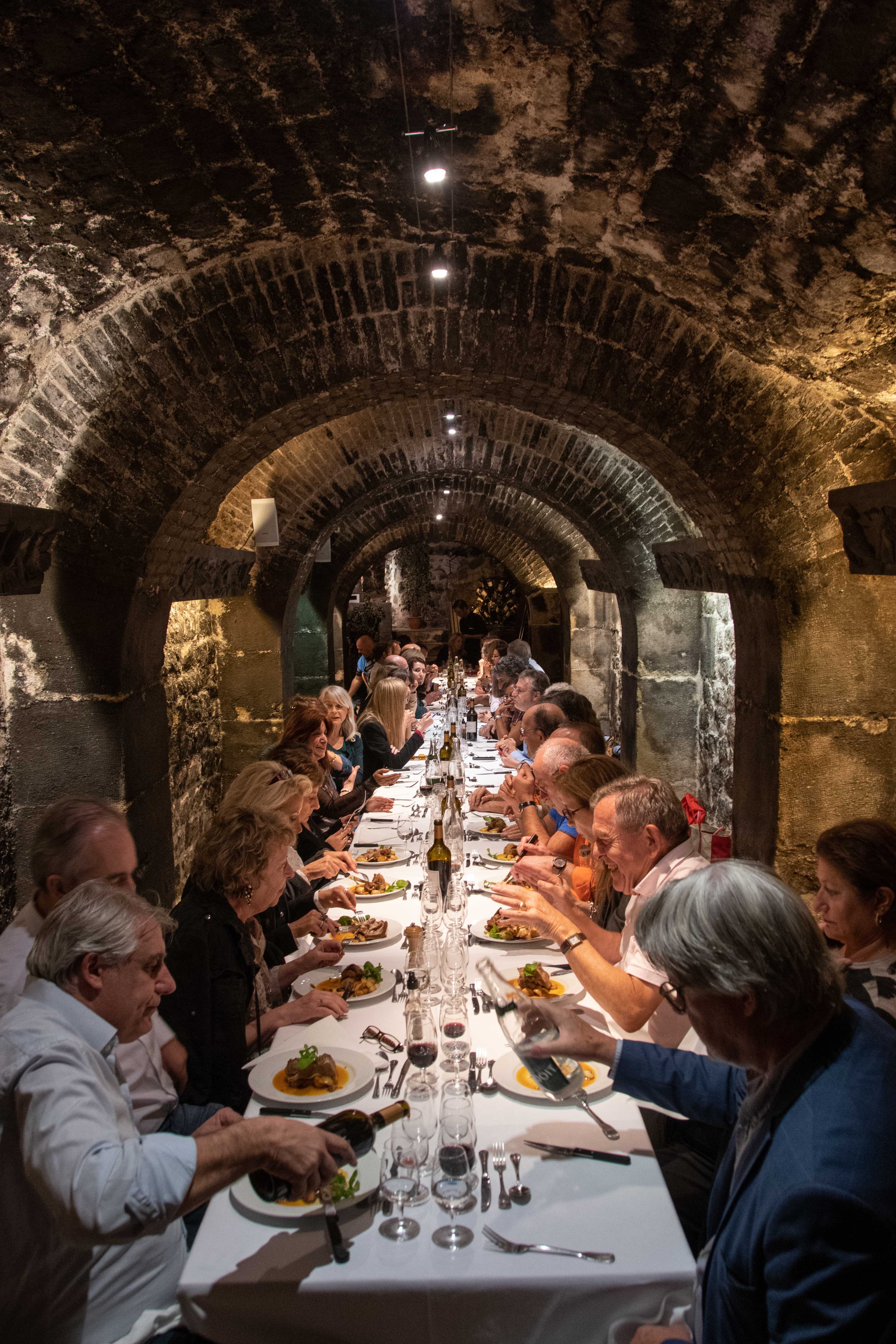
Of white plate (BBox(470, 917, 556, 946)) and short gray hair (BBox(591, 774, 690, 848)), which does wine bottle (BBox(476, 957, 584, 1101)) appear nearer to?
short gray hair (BBox(591, 774, 690, 848))

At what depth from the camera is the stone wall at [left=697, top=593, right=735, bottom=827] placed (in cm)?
730

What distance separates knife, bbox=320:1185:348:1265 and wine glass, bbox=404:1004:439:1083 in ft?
1.29

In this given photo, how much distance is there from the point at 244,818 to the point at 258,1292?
59.9 inches

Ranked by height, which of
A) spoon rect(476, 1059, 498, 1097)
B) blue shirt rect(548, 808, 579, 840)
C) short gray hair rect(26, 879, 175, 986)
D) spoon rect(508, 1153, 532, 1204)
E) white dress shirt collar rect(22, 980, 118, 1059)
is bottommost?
spoon rect(508, 1153, 532, 1204)

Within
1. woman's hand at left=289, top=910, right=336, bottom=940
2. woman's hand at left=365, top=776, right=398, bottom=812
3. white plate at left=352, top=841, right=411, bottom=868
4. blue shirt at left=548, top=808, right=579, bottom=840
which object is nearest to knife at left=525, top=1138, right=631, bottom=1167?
woman's hand at left=289, top=910, right=336, bottom=940

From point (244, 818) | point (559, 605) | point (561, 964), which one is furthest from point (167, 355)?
point (559, 605)

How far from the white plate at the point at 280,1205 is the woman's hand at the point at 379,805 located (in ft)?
12.5

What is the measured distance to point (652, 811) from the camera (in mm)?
3066

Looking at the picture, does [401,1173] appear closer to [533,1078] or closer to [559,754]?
[533,1078]

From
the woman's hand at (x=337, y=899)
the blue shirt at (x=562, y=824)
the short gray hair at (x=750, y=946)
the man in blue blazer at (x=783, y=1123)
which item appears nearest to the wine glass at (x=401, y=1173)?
the man in blue blazer at (x=783, y=1123)

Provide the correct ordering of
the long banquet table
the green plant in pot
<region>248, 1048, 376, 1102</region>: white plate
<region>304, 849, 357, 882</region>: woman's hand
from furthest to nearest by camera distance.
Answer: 1. the green plant in pot
2. <region>304, 849, 357, 882</region>: woman's hand
3. <region>248, 1048, 376, 1102</region>: white plate
4. the long banquet table

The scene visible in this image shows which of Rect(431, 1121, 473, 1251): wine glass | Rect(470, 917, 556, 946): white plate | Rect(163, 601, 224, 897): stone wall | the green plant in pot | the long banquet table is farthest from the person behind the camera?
the green plant in pot

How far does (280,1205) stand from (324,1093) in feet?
1.44

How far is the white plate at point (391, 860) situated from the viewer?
15.1ft
